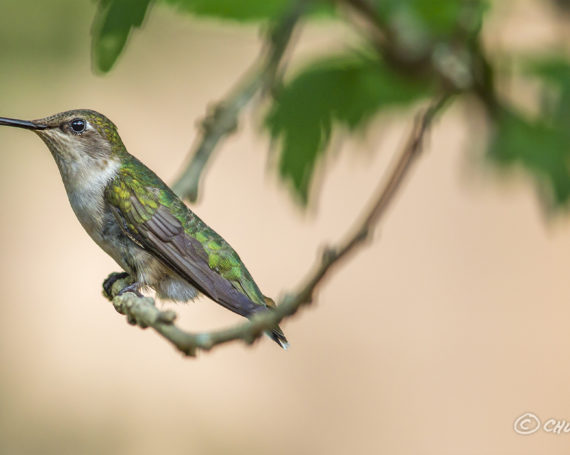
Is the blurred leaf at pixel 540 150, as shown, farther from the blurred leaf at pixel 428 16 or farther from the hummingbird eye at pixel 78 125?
the hummingbird eye at pixel 78 125

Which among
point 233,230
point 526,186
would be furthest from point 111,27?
point 233,230

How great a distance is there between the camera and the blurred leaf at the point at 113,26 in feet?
4.54

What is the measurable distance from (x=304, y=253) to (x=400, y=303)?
0.84 m

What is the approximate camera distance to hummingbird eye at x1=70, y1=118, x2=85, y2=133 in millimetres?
2800

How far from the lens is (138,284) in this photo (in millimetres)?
2594

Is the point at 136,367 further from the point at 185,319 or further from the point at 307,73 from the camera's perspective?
the point at 307,73

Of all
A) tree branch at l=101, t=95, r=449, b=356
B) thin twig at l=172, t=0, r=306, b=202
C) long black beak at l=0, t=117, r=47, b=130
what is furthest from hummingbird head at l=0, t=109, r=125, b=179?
tree branch at l=101, t=95, r=449, b=356

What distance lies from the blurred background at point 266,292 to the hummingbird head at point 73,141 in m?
2.72

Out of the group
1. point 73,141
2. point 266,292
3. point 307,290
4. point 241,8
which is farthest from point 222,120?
point 266,292

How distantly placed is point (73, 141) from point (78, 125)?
7 cm

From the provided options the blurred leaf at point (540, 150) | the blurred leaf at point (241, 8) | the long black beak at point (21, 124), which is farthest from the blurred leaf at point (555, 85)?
the long black beak at point (21, 124)

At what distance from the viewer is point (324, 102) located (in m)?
1.98

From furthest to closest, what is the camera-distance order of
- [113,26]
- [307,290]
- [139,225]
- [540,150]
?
[139,225] < [540,150] < [113,26] < [307,290]

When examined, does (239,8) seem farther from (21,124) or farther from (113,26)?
(21,124)
